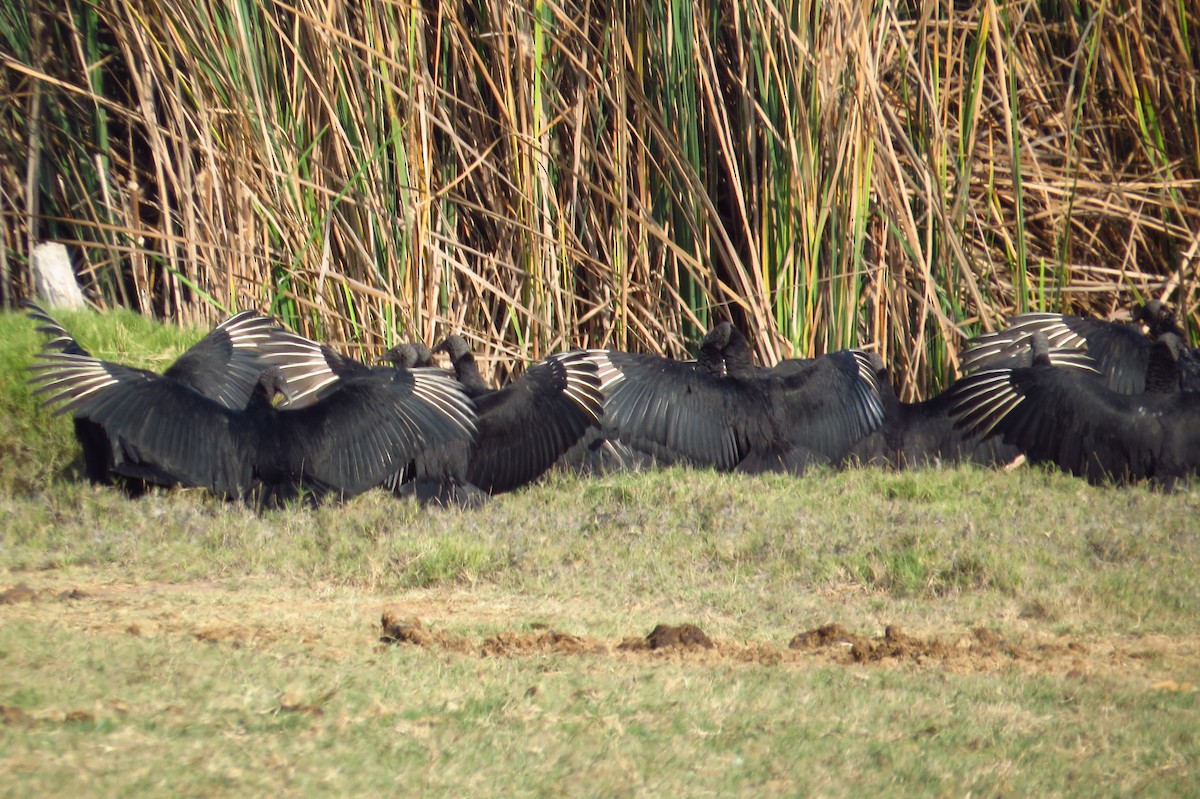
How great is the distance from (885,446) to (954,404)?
16.2 inches

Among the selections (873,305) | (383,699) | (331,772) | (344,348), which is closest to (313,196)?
(344,348)

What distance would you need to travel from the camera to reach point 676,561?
5.21m

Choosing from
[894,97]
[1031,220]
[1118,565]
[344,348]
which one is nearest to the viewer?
[1118,565]

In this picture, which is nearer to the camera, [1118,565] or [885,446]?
[1118,565]

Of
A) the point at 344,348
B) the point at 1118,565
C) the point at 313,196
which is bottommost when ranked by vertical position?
the point at 1118,565

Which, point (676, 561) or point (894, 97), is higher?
point (894, 97)

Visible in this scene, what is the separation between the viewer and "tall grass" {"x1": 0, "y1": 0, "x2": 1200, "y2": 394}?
281 inches

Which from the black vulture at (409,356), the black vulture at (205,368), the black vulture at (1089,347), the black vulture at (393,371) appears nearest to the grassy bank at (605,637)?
the black vulture at (205,368)

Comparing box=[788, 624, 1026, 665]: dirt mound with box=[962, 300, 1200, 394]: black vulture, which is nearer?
box=[788, 624, 1026, 665]: dirt mound

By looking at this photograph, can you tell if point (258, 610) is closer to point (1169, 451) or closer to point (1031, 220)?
point (1169, 451)

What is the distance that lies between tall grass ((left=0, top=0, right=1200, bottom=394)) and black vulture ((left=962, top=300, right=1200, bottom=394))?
185mm

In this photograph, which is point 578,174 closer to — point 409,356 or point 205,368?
point 409,356

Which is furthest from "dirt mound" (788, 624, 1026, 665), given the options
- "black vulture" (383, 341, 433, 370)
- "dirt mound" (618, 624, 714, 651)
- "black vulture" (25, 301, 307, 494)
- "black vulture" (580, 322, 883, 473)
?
"black vulture" (383, 341, 433, 370)

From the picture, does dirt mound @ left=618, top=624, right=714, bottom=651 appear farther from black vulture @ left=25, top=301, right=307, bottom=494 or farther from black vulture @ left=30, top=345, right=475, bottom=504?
black vulture @ left=25, top=301, right=307, bottom=494
